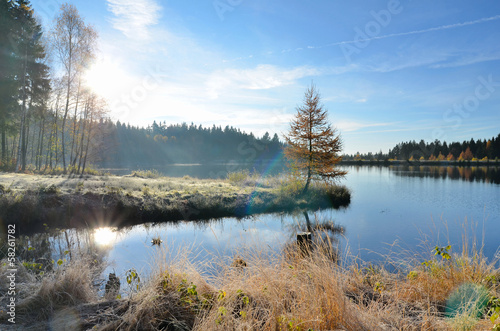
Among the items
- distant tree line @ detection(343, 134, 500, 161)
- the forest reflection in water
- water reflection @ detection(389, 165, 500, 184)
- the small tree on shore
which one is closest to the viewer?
the forest reflection in water

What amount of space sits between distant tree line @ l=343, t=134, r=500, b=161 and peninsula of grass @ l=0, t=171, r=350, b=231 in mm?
89093

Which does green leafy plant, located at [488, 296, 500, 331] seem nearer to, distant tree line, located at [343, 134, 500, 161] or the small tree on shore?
the small tree on shore

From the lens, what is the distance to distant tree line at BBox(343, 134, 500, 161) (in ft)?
268

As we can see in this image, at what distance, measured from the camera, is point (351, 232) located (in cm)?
1189

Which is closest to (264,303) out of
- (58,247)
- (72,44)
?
(58,247)

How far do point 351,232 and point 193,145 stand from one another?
10133 cm

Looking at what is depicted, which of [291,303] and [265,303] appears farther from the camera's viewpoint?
[265,303]

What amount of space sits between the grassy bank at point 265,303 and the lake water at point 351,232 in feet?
3.11

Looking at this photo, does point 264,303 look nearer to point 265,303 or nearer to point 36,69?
point 265,303

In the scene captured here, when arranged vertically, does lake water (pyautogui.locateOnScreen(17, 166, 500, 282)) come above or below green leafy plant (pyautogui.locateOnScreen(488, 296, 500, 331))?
below

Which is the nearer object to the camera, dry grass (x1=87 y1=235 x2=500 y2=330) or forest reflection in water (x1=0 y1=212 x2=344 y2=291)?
dry grass (x1=87 y1=235 x2=500 y2=330)

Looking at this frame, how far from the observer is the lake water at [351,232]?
24.8 feet

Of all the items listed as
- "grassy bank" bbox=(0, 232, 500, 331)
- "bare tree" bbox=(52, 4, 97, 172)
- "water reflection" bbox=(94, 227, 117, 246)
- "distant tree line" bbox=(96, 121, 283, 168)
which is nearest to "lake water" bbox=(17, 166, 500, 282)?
"water reflection" bbox=(94, 227, 117, 246)

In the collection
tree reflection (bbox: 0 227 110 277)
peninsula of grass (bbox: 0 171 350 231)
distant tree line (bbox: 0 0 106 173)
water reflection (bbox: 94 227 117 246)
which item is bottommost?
water reflection (bbox: 94 227 117 246)
